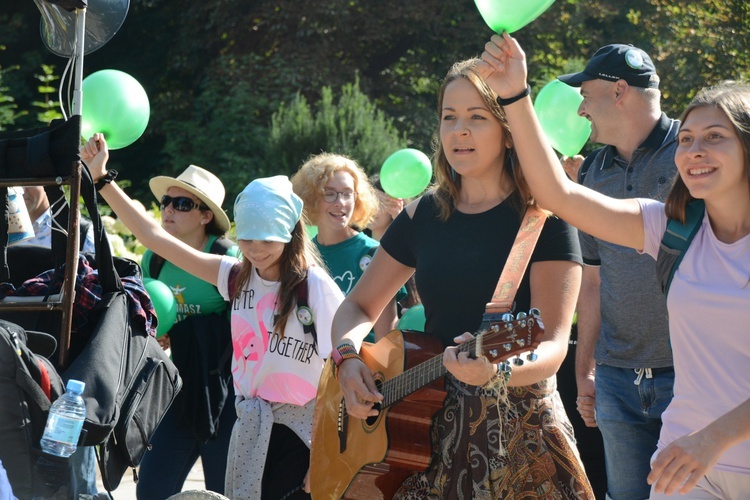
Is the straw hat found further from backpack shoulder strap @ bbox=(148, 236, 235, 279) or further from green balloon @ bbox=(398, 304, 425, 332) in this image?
green balloon @ bbox=(398, 304, 425, 332)

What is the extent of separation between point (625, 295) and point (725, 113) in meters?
1.40

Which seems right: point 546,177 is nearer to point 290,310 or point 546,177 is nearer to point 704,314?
point 704,314

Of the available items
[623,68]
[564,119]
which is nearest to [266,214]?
[623,68]

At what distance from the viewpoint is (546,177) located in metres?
2.98

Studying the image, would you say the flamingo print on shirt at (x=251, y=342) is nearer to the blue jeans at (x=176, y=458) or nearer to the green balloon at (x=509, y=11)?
the blue jeans at (x=176, y=458)

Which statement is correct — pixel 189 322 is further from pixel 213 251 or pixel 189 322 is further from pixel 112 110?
pixel 112 110

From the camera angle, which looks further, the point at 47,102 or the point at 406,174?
the point at 47,102

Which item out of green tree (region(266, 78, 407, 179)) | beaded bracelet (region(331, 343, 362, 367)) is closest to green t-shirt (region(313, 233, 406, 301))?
beaded bracelet (region(331, 343, 362, 367))

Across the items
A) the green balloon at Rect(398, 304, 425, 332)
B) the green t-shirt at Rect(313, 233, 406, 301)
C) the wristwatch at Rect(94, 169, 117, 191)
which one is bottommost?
the green balloon at Rect(398, 304, 425, 332)

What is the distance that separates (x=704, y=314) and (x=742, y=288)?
0.41ft

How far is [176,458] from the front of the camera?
5059mm

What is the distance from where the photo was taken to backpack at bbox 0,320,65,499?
3266 millimetres

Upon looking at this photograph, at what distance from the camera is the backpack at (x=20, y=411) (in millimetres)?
3266

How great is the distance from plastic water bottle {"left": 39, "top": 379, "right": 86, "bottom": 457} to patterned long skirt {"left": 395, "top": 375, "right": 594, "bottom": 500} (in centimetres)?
120
